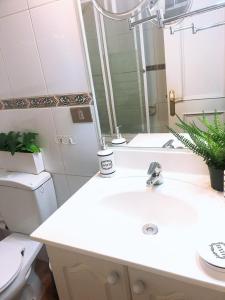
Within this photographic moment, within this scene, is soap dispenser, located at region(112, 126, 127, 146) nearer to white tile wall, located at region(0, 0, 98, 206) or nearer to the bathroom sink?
white tile wall, located at region(0, 0, 98, 206)

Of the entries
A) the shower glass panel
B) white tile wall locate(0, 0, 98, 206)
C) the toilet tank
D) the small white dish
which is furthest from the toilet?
the small white dish

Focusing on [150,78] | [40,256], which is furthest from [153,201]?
[40,256]

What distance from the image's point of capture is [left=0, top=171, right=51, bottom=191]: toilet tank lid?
53.5 inches

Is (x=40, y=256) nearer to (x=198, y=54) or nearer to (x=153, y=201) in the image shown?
(x=153, y=201)

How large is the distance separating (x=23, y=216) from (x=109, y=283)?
2.90 ft

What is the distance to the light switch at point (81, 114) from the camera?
3.97 feet

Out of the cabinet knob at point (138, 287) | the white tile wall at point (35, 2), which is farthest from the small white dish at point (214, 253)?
the white tile wall at point (35, 2)

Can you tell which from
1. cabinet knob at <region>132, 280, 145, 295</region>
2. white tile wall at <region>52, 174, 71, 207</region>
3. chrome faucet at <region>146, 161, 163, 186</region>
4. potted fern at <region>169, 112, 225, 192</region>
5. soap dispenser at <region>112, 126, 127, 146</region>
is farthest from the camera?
white tile wall at <region>52, 174, 71, 207</region>

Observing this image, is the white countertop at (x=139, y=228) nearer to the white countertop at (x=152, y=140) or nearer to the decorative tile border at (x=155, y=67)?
the white countertop at (x=152, y=140)

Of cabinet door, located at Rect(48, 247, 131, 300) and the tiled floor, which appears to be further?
the tiled floor

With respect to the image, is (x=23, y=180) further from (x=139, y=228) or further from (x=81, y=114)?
(x=139, y=228)

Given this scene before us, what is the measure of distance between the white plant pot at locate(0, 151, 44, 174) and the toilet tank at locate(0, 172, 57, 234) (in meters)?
0.03

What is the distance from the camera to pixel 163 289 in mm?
688

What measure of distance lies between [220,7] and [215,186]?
66 cm
